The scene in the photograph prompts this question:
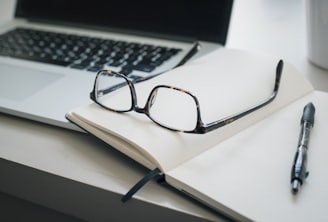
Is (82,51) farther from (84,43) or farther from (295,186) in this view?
(295,186)

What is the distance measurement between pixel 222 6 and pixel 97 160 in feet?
1.18

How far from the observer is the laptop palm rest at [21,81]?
1.54 ft

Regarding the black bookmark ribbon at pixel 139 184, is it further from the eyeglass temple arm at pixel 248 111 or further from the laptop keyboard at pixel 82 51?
the laptop keyboard at pixel 82 51

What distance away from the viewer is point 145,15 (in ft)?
2.19

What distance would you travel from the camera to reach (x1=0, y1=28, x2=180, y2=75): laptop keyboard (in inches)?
21.8

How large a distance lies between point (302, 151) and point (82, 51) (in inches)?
15.7

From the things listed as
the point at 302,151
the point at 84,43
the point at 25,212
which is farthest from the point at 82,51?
the point at 302,151

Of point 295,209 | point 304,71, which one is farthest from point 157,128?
point 304,71

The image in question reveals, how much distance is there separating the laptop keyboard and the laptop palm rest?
39mm

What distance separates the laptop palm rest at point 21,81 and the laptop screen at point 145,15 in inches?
7.9

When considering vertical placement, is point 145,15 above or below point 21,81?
above

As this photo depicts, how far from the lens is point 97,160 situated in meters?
0.37

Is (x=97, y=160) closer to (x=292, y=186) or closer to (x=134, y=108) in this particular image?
(x=134, y=108)

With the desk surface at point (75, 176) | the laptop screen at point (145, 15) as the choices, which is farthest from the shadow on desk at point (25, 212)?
the laptop screen at point (145, 15)
